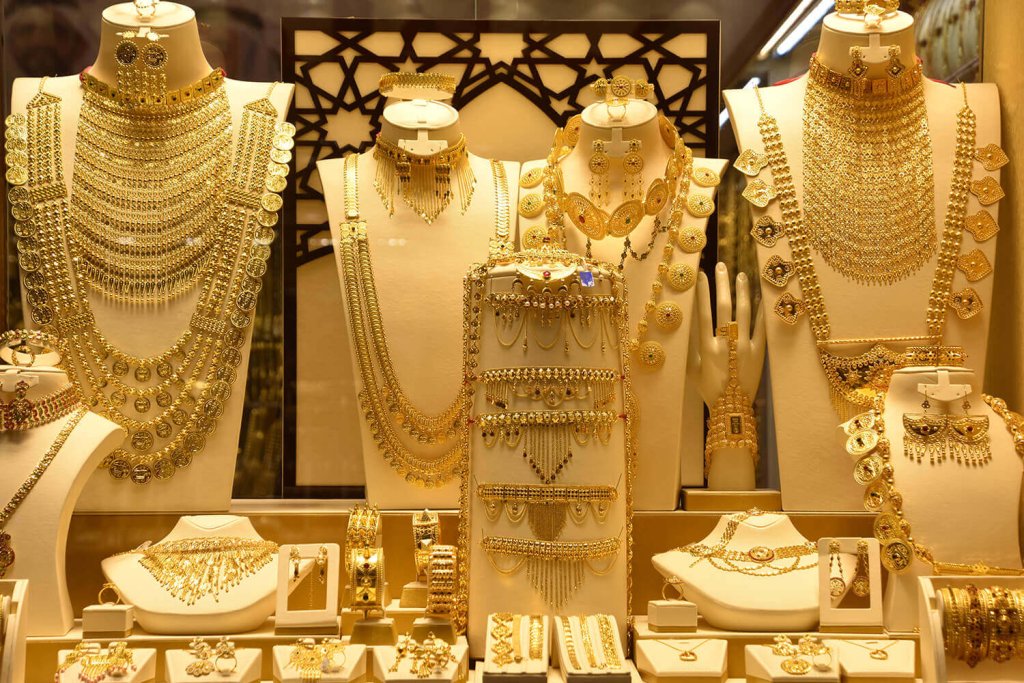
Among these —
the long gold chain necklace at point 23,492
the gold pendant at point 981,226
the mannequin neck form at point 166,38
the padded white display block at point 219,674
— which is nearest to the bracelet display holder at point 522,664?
the padded white display block at point 219,674

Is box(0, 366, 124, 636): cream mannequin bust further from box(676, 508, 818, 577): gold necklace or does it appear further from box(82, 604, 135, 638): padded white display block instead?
box(676, 508, 818, 577): gold necklace

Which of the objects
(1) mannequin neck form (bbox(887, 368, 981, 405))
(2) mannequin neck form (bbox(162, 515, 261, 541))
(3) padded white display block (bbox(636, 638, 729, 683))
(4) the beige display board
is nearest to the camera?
(3) padded white display block (bbox(636, 638, 729, 683))

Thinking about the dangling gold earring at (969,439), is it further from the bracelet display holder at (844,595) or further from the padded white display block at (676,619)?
the padded white display block at (676,619)

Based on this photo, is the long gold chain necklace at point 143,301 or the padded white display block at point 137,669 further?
the long gold chain necklace at point 143,301

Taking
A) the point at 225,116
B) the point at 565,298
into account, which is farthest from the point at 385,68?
the point at 565,298

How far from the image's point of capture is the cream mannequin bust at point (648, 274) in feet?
9.12

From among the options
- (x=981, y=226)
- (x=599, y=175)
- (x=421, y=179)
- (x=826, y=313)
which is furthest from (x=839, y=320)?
(x=421, y=179)

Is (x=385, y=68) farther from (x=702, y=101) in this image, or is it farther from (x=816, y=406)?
(x=816, y=406)

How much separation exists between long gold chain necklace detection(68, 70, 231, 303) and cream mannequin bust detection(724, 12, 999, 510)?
1335 millimetres

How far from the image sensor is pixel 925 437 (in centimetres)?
249

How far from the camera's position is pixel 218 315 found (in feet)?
9.20

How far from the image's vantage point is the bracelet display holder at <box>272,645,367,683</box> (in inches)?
86.4

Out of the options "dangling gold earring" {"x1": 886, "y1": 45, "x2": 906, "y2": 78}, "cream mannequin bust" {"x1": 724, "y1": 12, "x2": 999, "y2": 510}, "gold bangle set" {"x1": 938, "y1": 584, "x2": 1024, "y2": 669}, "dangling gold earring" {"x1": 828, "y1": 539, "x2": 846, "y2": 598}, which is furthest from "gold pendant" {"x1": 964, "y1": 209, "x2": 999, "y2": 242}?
"gold bangle set" {"x1": 938, "y1": 584, "x2": 1024, "y2": 669}

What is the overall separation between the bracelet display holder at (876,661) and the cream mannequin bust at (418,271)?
950 millimetres
